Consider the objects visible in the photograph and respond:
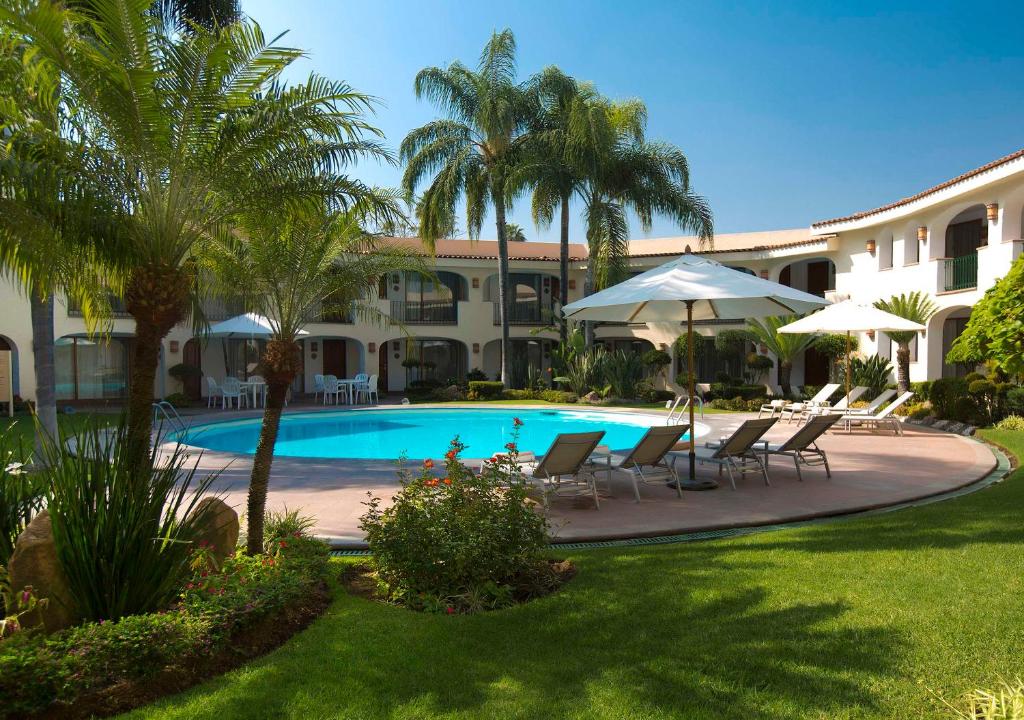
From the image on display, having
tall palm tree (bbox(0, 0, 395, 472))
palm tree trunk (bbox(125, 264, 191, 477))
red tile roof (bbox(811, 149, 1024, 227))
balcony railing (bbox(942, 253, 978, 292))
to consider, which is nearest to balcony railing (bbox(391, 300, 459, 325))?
red tile roof (bbox(811, 149, 1024, 227))

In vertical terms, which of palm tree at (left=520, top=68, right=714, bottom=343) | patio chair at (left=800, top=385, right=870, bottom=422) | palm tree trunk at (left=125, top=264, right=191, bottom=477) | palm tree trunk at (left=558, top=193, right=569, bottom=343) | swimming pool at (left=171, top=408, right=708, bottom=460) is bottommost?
swimming pool at (left=171, top=408, right=708, bottom=460)

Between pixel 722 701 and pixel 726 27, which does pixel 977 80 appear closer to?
pixel 726 27

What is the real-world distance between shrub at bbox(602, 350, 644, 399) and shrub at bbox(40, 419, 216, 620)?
68.8 ft

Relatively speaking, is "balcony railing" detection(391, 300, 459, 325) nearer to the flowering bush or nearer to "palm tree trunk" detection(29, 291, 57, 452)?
"palm tree trunk" detection(29, 291, 57, 452)

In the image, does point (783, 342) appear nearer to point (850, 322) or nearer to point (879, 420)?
point (850, 322)

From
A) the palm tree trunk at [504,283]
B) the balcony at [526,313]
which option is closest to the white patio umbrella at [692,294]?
the palm tree trunk at [504,283]

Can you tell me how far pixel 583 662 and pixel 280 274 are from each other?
472 cm

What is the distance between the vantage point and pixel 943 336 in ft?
75.9

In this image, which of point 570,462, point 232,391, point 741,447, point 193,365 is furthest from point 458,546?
point 193,365

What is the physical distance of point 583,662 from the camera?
3922 millimetres

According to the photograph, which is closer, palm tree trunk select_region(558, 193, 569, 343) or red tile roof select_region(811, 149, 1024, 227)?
red tile roof select_region(811, 149, 1024, 227)

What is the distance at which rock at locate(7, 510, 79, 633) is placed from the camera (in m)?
4.16

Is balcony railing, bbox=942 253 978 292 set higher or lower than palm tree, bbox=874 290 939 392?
higher

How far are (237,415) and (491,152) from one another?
40.0 feet
